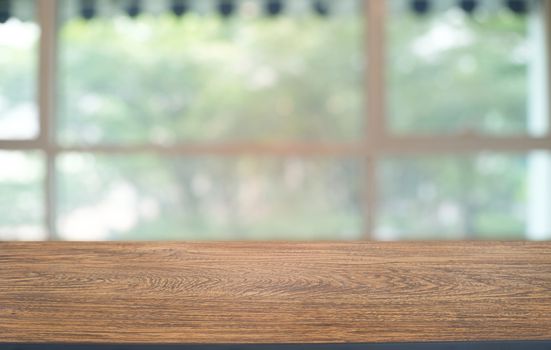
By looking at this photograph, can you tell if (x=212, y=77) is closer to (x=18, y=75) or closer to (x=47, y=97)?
(x=47, y=97)

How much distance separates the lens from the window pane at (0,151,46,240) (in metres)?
3.57

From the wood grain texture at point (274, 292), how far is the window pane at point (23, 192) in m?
2.80

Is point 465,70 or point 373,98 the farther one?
point 465,70

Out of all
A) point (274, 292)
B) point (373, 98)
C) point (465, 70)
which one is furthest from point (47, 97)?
point (274, 292)

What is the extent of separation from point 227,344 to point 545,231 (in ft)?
9.98

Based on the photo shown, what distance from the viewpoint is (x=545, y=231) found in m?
3.49

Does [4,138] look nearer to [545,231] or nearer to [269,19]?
[269,19]

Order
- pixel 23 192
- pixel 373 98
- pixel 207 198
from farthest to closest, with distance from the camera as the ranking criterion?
pixel 207 198
pixel 23 192
pixel 373 98

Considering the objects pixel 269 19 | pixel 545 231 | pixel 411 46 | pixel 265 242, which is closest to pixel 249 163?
pixel 269 19

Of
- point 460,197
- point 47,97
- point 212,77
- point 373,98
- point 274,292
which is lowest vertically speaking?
point 274,292

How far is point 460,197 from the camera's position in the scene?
3.59 m

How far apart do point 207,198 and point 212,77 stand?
75 centimetres

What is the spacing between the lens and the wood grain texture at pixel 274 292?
914mm

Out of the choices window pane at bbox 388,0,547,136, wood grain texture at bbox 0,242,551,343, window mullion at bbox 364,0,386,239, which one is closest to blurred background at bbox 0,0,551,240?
window pane at bbox 388,0,547,136
